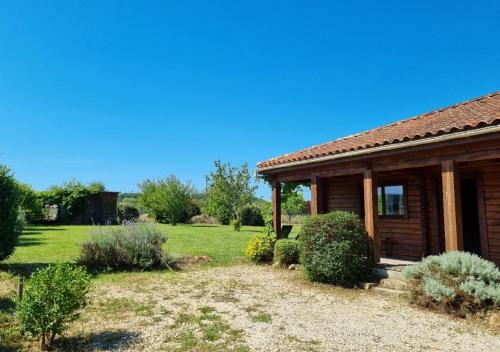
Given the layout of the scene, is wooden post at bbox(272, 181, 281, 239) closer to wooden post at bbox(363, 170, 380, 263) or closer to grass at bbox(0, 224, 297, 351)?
grass at bbox(0, 224, 297, 351)

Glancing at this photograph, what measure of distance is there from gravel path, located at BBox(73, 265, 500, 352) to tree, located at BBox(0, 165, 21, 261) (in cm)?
302

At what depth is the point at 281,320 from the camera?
17.1ft

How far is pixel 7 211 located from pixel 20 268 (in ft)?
4.85

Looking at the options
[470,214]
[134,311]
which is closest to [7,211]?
[134,311]

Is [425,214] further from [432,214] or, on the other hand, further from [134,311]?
[134,311]

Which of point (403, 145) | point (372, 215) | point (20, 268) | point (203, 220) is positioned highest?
point (403, 145)

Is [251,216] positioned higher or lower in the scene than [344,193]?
lower

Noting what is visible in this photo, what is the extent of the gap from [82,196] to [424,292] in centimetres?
3006

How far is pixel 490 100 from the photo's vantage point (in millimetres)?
8453

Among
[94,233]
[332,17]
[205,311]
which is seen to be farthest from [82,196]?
[205,311]

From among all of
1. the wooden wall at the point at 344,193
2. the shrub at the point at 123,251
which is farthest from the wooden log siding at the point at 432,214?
the shrub at the point at 123,251

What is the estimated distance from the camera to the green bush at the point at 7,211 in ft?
27.9

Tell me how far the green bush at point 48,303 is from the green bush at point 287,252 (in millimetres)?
6245

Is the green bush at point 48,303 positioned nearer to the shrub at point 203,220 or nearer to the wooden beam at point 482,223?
the wooden beam at point 482,223
